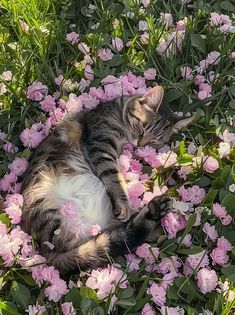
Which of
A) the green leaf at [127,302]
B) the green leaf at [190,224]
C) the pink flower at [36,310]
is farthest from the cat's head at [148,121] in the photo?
the pink flower at [36,310]

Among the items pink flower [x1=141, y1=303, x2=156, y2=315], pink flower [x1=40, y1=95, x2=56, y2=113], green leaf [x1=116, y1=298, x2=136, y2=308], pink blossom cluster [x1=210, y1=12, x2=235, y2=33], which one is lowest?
pink flower [x1=141, y1=303, x2=156, y2=315]

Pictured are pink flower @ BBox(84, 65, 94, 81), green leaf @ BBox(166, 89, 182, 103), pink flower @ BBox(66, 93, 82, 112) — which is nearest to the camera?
pink flower @ BBox(66, 93, 82, 112)

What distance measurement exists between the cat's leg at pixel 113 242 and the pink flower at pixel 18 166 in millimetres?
517

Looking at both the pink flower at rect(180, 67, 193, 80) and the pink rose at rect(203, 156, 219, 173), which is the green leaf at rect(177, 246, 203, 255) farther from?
the pink flower at rect(180, 67, 193, 80)

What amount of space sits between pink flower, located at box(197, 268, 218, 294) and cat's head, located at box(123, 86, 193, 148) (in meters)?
0.84

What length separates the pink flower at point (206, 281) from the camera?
2.65 m

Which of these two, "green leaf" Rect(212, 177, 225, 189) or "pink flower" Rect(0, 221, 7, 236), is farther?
"green leaf" Rect(212, 177, 225, 189)

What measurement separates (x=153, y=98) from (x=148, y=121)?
Result: 0.46 ft

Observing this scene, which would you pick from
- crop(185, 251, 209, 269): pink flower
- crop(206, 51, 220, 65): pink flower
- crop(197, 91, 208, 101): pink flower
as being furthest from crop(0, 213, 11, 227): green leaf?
crop(206, 51, 220, 65): pink flower

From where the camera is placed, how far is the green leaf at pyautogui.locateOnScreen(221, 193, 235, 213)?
114 inches

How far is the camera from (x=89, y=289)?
8.45 ft

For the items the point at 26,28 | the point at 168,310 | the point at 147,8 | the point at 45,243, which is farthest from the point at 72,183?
the point at 147,8

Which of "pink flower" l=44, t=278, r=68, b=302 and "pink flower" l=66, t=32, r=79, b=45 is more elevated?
"pink flower" l=66, t=32, r=79, b=45

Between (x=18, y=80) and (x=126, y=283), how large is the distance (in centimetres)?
145
